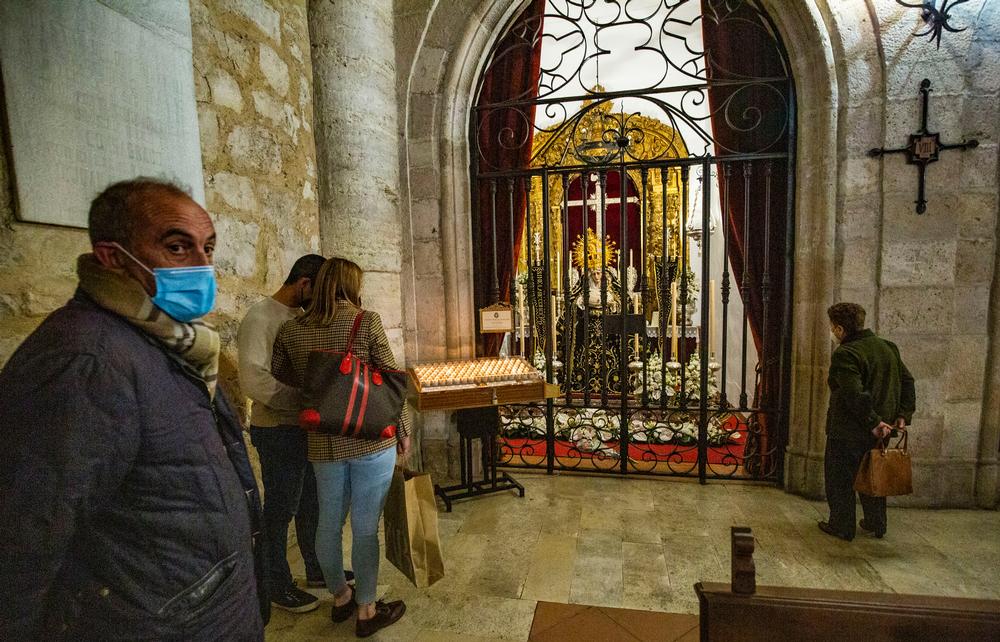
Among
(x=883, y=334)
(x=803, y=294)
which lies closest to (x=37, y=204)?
(x=803, y=294)

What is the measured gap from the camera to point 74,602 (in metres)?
0.99

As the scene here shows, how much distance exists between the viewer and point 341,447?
Answer: 1.93m

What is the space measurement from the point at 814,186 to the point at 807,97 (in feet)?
2.00

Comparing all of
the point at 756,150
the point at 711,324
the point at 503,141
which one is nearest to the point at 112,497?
the point at 503,141

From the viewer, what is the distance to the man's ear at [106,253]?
1047 mm

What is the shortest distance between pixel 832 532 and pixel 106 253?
12.3 ft

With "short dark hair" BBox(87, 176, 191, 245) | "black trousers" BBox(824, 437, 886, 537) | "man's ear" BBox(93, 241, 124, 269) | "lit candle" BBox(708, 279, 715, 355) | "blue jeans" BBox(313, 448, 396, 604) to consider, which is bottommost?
"black trousers" BBox(824, 437, 886, 537)

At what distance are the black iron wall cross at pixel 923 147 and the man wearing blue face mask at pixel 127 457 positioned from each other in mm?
3949

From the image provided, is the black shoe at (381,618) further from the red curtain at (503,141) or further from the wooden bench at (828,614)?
the red curtain at (503,141)

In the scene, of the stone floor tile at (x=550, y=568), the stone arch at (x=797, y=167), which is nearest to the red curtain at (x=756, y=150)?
the stone arch at (x=797, y=167)

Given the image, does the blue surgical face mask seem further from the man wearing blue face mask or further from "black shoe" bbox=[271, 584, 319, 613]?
"black shoe" bbox=[271, 584, 319, 613]

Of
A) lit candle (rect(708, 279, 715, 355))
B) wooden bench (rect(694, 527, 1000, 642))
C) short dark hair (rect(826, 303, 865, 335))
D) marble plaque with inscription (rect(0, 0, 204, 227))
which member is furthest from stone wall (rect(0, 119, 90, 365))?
lit candle (rect(708, 279, 715, 355))

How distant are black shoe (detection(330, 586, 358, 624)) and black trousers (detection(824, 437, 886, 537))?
110 inches

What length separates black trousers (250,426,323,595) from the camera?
215cm
